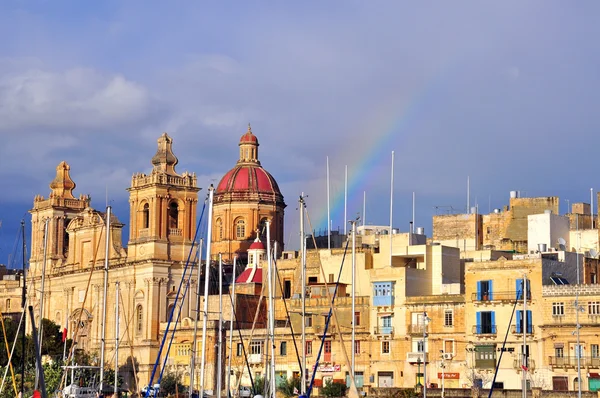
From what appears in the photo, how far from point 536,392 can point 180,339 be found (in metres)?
35.8

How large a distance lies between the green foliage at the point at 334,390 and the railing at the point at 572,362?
40.7ft

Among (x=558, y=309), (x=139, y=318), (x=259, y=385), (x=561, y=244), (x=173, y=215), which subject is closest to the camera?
(x=558, y=309)

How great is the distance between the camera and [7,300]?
393ft

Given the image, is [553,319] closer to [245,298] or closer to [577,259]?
[577,259]

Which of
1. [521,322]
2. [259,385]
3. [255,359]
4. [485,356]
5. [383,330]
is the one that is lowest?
[259,385]

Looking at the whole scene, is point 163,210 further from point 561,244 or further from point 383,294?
point 561,244

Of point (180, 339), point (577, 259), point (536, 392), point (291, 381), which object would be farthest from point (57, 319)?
point (536, 392)

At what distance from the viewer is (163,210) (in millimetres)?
102438

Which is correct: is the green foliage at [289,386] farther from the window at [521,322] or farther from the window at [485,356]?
the window at [521,322]

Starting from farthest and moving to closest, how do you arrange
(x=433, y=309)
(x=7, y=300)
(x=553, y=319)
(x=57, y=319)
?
(x=7, y=300) → (x=57, y=319) → (x=433, y=309) → (x=553, y=319)

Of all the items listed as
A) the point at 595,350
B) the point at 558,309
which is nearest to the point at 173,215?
the point at 558,309

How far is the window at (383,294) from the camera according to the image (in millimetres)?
80312

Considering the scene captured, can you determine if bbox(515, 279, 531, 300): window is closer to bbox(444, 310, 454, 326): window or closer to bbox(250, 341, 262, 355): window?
bbox(444, 310, 454, 326): window

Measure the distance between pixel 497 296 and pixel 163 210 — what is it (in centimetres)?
3644
